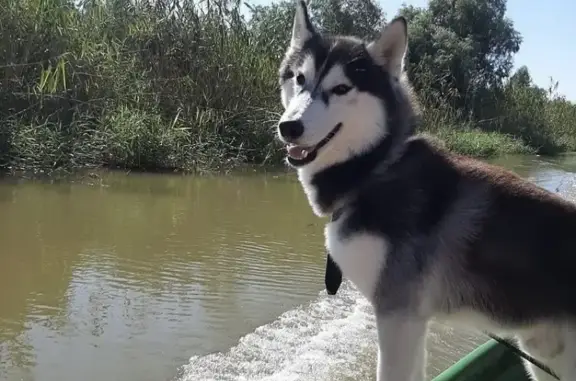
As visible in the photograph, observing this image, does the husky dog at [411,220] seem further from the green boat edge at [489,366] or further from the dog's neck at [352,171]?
the green boat edge at [489,366]

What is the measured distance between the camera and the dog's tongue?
8.12 ft

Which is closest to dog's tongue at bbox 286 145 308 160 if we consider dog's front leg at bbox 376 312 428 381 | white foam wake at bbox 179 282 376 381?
dog's front leg at bbox 376 312 428 381

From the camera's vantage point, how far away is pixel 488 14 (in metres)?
33.4

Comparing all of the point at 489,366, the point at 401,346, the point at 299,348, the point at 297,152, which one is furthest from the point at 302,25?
the point at 299,348

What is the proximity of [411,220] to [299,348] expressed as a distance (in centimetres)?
193

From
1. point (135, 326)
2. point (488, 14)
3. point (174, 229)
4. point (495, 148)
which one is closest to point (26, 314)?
point (135, 326)

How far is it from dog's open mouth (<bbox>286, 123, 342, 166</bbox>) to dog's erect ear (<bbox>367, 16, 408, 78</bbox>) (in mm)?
351

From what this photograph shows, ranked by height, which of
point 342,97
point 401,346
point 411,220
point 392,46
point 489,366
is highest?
point 392,46

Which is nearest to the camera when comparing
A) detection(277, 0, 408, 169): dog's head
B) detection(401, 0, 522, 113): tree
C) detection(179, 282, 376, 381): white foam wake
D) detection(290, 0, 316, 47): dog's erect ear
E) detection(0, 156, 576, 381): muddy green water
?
detection(277, 0, 408, 169): dog's head

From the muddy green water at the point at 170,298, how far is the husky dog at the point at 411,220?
59.4 inches

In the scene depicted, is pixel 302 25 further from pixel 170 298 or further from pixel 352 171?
pixel 170 298

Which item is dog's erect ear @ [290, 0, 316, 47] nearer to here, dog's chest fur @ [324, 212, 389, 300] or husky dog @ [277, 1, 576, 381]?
husky dog @ [277, 1, 576, 381]

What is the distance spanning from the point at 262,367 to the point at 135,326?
1035 mm

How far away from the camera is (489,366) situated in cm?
267
